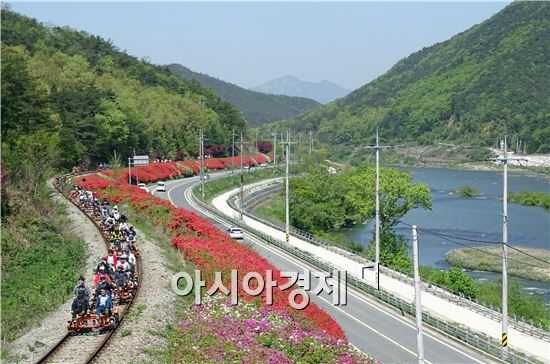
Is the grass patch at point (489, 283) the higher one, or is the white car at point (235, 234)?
the white car at point (235, 234)

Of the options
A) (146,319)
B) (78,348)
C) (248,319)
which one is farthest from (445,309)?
(78,348)

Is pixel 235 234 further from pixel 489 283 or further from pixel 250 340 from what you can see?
pixel 250 340

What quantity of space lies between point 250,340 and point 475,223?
2755 inches

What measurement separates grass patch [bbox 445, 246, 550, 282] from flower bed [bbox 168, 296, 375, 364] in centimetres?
3881

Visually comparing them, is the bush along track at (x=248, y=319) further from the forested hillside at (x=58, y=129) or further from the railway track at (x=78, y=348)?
the forested hillside at (x=58, y=129)

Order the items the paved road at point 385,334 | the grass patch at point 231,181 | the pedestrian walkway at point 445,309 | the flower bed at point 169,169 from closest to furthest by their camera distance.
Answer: the paved road at point 385,334, the pedestrian walkway at point 445,309, the flower bed at point 169,169, the grass patch at point 231,181

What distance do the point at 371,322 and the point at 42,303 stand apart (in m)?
16.5

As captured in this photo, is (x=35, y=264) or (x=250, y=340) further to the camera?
(x=35, y=264)

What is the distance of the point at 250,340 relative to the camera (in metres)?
20.6

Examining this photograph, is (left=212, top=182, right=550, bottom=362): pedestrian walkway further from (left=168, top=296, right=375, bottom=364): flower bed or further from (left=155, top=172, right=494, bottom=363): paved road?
(left=168, top=296, right=375, bottom=364): flower bed

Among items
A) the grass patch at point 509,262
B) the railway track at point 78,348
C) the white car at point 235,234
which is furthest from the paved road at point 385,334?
the grass patch at point 509,262

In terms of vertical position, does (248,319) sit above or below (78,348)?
below

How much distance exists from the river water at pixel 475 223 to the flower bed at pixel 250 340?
35487mm

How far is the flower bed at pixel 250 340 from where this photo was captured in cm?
1922
